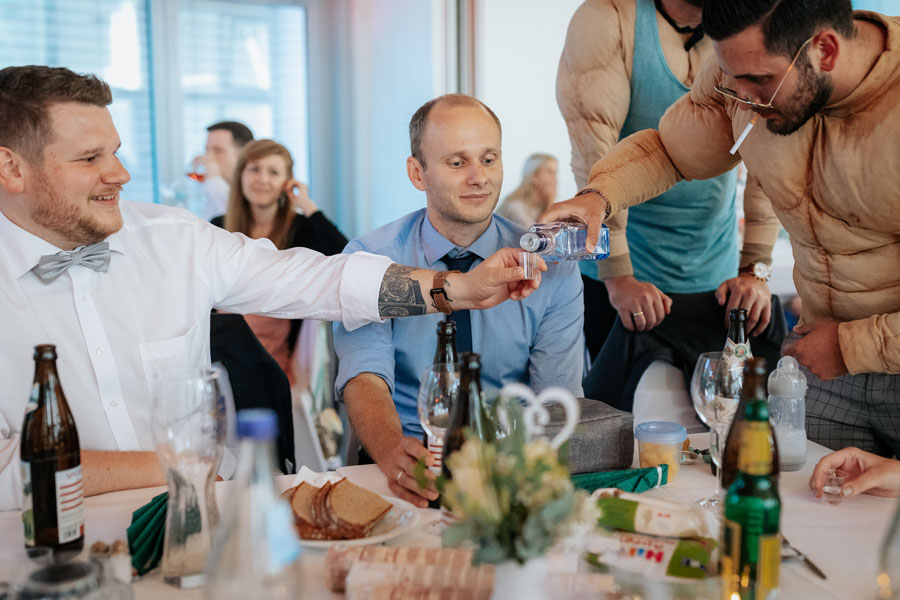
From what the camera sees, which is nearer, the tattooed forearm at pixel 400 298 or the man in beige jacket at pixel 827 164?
the man in beige jacket at pixel 827 164

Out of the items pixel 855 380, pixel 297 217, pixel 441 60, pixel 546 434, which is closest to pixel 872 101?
pixel 855 380

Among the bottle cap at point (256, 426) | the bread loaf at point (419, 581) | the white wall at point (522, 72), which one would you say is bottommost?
the bread loaf at point (419, 581)

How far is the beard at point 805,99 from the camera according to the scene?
1720 millimetres

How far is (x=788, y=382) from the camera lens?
1602 millimetres

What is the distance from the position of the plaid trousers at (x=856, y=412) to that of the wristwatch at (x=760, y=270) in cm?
72

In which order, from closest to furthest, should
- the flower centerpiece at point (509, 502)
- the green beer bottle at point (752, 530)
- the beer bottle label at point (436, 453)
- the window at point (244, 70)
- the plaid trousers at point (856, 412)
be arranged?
the flower centerpiece at point (509, 502)
the green beer bottle at point (752, 530)
the beer bottle label at point (436, 453)
the plaid trousers at point (856, 412)
the window at point (244, 70)

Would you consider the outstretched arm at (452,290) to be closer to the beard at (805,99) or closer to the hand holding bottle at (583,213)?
the hand holding bottle at (583,213)

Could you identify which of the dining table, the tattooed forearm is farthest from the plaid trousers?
the tattooed forearm

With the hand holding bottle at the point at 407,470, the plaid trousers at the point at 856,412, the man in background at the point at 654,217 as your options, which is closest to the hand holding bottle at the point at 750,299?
the man in background at the point at 654,217


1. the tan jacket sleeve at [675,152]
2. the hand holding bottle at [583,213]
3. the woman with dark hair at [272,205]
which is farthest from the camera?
the woman with dark hair at [272,205]

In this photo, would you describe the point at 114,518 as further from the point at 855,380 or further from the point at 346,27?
the point at 346,27

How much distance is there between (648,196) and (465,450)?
1638 mm

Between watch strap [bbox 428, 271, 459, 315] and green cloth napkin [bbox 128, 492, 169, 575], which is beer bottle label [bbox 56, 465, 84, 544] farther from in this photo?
watch strap [bbox 428, 271, 459, 315]

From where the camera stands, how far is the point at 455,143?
2182 mm
